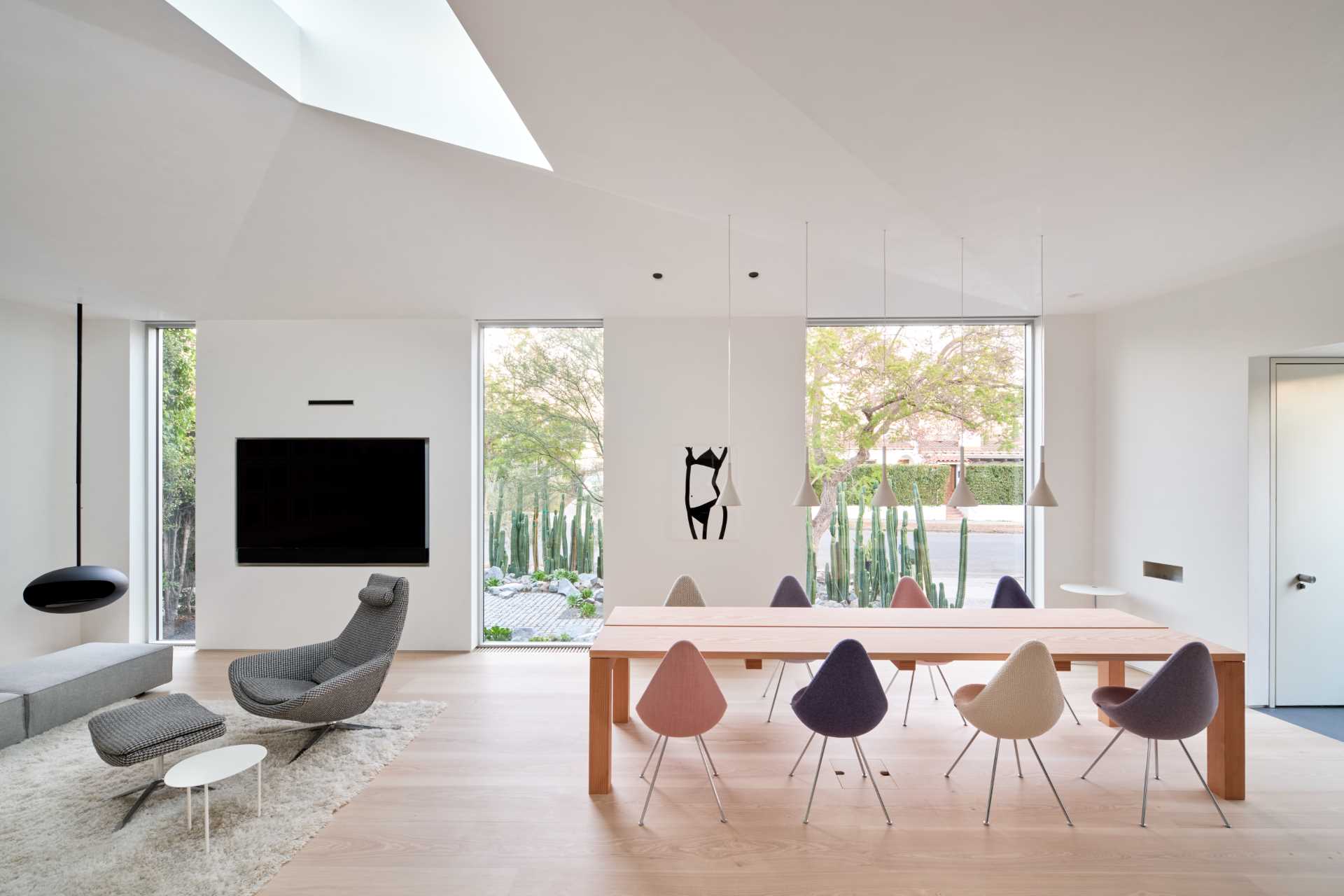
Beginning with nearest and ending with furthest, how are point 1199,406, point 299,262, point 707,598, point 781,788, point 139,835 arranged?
1. point 139,835
2. point 781,788
3. point 1199,406
4. point 299,262
5. point 707,598

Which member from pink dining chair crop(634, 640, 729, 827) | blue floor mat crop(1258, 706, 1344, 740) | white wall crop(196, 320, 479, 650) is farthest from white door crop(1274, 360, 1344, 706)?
white wall crop(196, 320, 479, 650)

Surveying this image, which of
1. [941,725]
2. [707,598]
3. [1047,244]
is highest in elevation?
[1047,244]

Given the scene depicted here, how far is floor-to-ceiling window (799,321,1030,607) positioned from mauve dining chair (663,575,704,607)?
1.42m

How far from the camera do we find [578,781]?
317 cm

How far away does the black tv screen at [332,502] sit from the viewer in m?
5.30

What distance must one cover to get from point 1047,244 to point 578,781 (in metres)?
3.81

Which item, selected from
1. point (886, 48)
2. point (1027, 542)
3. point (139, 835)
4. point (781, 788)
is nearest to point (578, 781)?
point (781, 788)

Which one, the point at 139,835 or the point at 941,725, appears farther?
the point at 941,725

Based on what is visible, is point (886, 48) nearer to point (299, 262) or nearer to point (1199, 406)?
point (1199, 406)

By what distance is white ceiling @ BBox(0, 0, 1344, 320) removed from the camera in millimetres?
1988

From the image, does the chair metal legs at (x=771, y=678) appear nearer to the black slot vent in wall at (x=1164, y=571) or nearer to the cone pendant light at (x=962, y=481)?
the cone pendant light at (x=962, y=481)

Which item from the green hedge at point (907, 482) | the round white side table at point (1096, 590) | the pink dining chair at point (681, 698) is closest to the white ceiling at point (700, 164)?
the green hedge at point (907, 482)

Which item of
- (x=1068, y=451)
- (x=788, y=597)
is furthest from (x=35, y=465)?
(x=1068, y=451)

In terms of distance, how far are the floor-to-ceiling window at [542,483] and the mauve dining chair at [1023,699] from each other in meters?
3.27
